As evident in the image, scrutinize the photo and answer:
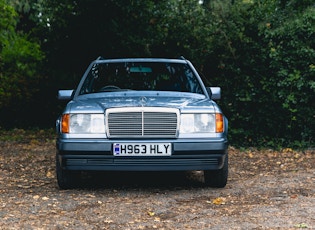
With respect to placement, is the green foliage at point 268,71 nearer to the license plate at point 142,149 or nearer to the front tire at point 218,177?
the front tire at point 218,177

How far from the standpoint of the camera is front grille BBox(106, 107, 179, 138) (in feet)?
21.5

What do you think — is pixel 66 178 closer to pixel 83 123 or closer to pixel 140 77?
pixel 83 123

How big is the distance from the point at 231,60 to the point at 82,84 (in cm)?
512

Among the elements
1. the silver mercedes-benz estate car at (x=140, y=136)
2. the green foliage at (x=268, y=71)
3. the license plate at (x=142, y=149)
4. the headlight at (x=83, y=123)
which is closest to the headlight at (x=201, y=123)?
the silver mercedes-benz estate car at (x=140, y=136)

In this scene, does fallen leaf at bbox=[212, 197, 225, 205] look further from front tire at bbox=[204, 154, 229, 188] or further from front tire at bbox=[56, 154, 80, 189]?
front tire at bbox=[56, 154, 80, 189]

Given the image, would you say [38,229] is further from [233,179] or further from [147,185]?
[233,179]

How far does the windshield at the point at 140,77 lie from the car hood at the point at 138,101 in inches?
13.5

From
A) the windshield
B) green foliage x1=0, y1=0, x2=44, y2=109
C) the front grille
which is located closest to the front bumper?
the front grille

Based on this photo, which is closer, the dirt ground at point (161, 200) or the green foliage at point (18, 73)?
the dirt ground at point (161, 200)

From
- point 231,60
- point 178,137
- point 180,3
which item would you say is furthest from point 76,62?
point 178,137

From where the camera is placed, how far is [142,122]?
21.5ft

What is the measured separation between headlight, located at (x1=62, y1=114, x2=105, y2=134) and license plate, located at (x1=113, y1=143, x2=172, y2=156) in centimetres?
30

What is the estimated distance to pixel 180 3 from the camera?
43.8 feet

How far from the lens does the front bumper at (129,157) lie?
6.46 meters
